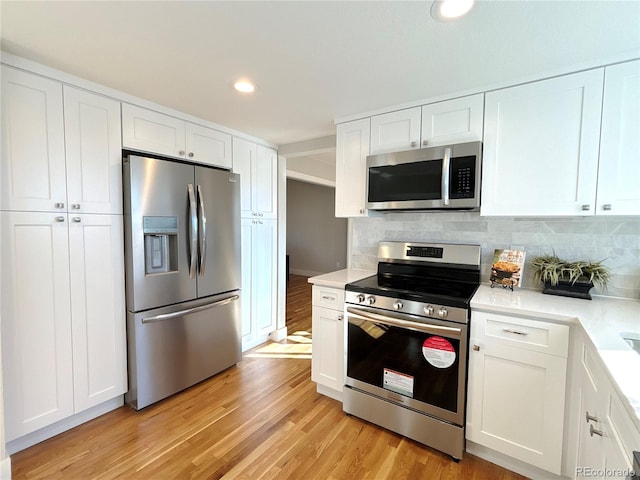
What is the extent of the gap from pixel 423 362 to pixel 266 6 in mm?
1993

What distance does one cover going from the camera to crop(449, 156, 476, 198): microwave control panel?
6.19ft

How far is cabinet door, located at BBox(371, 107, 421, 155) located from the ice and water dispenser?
5.53 ft

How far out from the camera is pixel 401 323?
6.00 ft

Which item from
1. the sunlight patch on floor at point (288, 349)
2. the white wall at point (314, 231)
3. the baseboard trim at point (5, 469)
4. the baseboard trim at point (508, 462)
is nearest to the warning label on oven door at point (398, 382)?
the baseboard trim at point (508, 462)

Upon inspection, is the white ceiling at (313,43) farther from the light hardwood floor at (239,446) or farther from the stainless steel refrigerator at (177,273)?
the light hardwood floor at (239,446)

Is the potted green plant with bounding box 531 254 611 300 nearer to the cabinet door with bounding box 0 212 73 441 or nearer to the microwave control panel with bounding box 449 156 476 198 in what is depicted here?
the microwave control panel with bounding box 449 156 476 198

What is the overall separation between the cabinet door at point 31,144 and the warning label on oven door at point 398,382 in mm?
2313

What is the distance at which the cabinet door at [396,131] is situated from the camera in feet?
7.04

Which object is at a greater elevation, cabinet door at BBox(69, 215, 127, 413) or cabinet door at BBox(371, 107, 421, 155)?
cabinet door at BBox(371, 107, 421, 155)

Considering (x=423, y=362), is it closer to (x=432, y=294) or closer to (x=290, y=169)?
(x=432, y=294)

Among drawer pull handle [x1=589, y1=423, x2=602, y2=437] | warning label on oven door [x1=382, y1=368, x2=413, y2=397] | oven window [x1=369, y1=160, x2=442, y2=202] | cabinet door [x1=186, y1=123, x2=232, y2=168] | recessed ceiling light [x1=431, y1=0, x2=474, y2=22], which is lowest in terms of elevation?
warning label on oven door [x1=382, y1=368, x2=413, y2=397]

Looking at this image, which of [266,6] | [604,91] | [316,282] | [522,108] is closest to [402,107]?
[522,108]

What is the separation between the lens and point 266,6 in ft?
3.98

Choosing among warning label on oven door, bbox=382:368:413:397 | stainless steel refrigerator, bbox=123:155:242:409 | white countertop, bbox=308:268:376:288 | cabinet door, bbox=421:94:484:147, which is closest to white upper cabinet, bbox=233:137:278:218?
stainless steel refrigerator, bbox=123:155:242:409
